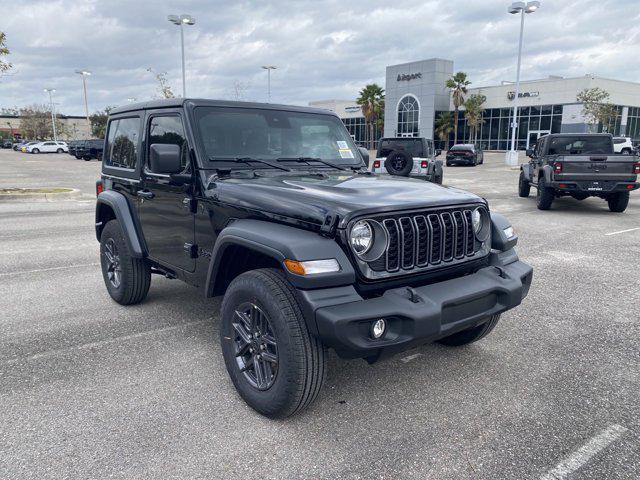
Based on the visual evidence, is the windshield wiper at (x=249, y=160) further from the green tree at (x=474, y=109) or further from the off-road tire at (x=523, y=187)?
the green tree at (x=474, y=109)

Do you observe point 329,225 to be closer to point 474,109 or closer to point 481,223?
point 481,223

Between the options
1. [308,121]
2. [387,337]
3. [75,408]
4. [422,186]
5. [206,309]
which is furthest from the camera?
[206,309]

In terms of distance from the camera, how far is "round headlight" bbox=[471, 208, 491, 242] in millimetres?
3475

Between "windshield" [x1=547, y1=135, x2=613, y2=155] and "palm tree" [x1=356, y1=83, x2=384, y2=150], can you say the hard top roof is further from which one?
"palm tree" [x1=356, y1=83, x2=384, y2=150]

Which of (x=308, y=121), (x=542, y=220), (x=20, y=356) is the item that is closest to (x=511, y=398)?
(x=308, y=121)

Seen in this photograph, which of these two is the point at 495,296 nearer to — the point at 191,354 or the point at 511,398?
the point at 511,398

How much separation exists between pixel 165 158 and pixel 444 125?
57.1 meters

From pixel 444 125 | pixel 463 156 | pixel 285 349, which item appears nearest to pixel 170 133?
pixel 285 349

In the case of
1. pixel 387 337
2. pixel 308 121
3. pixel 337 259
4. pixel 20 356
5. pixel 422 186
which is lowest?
pixel 20 356

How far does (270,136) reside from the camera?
4.18 metres

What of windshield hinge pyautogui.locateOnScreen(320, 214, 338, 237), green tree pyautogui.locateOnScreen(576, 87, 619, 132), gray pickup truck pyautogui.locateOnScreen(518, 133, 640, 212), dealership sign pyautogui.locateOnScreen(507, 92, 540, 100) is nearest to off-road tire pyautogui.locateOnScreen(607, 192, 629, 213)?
gray pickup truck pyautogui.locateOnScreen(518, 133, 640, 212)

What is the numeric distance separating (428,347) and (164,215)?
247 centimetres

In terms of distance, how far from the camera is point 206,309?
16.6 ft

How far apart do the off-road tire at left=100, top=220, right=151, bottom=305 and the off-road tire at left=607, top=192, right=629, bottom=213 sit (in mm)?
11416
